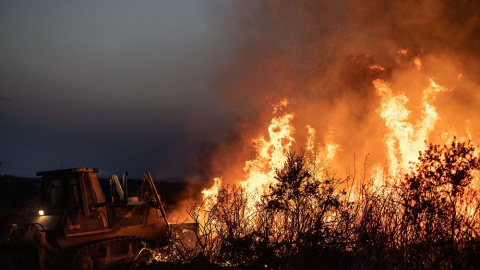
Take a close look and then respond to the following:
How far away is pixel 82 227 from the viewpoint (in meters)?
11.8

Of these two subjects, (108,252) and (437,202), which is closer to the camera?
(437,202)

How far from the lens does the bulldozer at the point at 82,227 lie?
1088 centimetres

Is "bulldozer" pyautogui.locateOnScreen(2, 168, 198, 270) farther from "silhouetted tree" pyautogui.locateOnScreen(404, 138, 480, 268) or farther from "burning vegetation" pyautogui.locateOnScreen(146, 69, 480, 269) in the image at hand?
"silhouetted tree" pyautogui.locateOnScreen(404, 138, 480, 268)

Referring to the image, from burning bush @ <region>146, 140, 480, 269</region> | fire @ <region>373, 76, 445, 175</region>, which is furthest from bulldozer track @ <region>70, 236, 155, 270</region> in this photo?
fire @ <region>373, 76, 445, 175</region>

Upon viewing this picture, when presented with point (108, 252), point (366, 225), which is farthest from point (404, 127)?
point (108, 252)

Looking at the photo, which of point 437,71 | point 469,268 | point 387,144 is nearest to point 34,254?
point 469,268

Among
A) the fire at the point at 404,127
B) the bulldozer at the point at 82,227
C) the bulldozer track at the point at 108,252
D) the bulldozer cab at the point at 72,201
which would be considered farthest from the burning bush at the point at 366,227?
the fire at the point at 404,127

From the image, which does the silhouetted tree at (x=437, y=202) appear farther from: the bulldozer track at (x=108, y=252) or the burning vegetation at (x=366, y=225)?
the bulldozer track at (x=108, y=252)

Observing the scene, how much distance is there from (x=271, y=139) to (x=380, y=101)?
6.33 metres

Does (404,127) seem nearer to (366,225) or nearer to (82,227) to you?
(366,225)

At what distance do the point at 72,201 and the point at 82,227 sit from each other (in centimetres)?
83

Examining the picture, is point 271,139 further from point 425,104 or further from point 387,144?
point 425,104

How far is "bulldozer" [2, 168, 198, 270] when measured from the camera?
1088cm

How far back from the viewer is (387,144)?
20.2 metres
